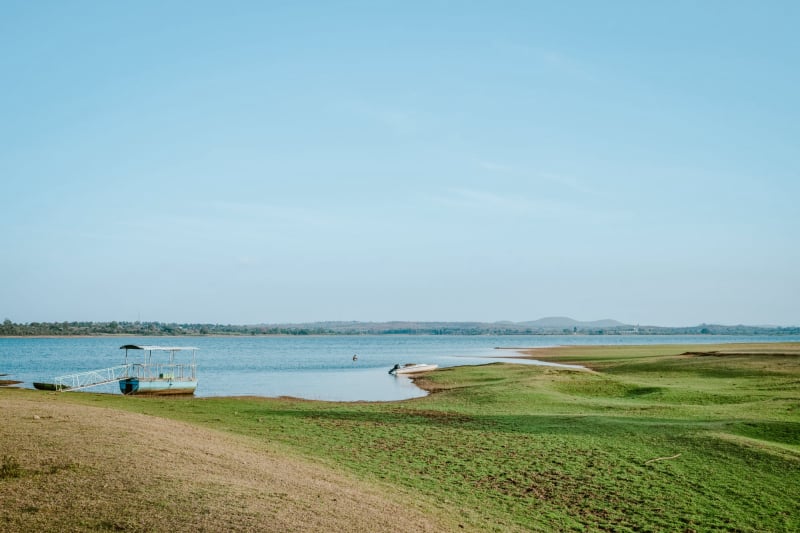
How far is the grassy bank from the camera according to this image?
12.9 meters

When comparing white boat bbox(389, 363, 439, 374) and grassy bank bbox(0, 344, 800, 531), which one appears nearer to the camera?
grassy bank bbox(0, 344, 800, 531)

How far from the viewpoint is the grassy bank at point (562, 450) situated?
42.4ft

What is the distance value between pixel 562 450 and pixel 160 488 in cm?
1174

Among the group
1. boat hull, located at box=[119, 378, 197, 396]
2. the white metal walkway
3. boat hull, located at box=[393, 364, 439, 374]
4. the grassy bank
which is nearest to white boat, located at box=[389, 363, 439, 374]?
boat hull, located at box=[393, 364, 439, 374]

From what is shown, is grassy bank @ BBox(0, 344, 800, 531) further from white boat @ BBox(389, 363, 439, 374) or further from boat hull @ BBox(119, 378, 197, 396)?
white boat @ BBox(389, 363, 439, 374)

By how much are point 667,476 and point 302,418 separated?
1400 cm

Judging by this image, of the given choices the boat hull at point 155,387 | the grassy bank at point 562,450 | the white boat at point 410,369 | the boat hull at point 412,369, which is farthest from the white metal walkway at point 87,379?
the boat hull at point 412,369

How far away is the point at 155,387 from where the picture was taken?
41250 mm

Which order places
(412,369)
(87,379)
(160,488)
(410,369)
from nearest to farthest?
(160,488) → (87,379) → (410,369) → (412,369)

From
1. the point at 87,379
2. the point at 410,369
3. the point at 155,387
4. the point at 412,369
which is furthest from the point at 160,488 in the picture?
the point at 412,369

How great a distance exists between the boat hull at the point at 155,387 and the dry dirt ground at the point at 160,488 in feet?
85.1

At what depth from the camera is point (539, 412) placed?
2658 centimetres

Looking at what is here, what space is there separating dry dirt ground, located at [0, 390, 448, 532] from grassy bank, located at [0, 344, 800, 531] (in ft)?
5.29

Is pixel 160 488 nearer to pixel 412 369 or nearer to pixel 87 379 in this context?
pixel 87 379
